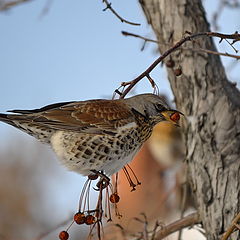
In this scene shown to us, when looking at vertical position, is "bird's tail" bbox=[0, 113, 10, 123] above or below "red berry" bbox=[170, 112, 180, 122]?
above

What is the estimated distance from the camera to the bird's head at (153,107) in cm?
218

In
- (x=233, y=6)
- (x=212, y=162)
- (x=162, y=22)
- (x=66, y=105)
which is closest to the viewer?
(x=66, y=105)

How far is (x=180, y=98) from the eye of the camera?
267 cm

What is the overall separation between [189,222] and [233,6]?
48.9 inches

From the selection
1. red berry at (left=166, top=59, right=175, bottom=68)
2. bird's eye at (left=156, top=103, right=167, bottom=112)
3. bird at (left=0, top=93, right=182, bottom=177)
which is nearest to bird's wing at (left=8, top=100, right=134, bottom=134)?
bird at (left=0, top=93, right=182, bottom=177)

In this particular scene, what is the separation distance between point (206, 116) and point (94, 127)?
726 mm

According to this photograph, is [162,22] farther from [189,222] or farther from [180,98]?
[189,222]

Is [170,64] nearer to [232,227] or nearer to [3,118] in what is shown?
[3,118]

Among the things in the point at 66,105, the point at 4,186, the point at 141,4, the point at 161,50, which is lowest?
the point at 66,105

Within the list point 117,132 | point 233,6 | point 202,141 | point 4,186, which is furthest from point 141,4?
point 4,186

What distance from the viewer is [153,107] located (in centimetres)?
221

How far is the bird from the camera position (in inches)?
80.1

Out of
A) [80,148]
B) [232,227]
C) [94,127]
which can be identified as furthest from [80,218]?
[232,227]

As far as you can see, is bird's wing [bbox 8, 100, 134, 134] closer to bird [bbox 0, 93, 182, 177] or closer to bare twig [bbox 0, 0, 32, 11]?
bird [bbox 0, 93, 182, 177]
